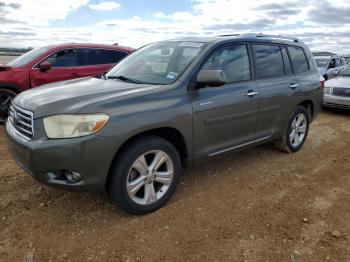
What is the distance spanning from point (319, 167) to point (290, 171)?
525mm

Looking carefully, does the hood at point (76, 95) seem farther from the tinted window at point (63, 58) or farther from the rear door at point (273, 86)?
the tinted window at point (63, 58)

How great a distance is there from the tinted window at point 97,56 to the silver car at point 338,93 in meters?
5.60

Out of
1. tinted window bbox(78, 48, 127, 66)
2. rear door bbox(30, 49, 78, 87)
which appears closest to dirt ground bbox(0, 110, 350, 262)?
rear door bbox(30, 49, 78, 87)

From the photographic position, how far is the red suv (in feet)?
23.9

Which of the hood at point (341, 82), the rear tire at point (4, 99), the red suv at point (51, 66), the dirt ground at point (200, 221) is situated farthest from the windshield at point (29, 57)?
the hood at point (341, 82)

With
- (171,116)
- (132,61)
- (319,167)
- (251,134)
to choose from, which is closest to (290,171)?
(319,167)

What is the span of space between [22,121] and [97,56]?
4.99m

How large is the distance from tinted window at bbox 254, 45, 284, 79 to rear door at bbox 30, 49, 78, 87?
437cm

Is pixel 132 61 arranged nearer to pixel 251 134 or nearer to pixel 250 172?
pixel 251 134

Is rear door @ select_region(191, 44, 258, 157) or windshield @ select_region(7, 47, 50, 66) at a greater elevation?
windshield @ select_region(7, 47, 50, 66)

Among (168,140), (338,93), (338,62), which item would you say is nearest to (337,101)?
(338,93)

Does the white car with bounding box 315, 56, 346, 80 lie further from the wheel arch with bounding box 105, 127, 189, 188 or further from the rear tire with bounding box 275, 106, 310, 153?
the wheel arch with bounding box 105, 127, 189, 188

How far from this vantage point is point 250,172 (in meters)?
4.89

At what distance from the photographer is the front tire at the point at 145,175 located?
3342mm
